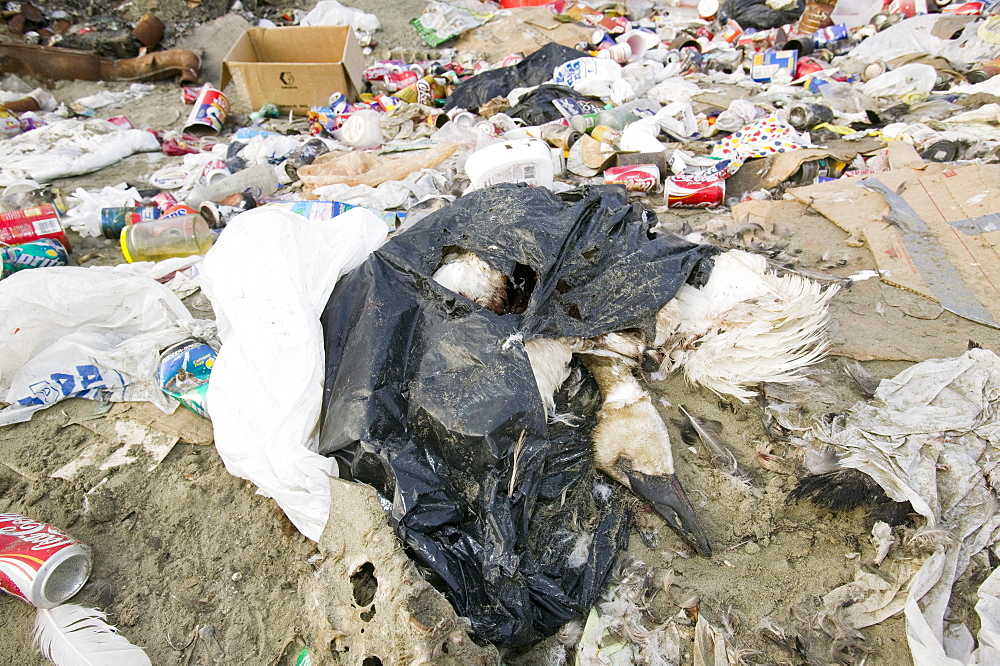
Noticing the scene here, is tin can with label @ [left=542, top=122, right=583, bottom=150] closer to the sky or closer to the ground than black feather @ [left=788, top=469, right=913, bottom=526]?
closer to the sky

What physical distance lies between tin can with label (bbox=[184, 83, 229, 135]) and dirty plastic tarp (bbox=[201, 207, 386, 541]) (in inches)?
126

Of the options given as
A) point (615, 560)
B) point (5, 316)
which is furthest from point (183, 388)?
point (615, 560)

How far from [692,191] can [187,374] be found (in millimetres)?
2355

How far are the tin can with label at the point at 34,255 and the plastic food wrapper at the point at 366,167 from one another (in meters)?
1.24

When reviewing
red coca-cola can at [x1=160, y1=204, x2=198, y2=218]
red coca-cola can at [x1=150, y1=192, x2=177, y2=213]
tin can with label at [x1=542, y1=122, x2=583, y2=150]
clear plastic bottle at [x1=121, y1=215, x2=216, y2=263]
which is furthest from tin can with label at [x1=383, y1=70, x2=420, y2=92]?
clear plastic bottle at [x1=121, y1=215, x2=216, y2=263]

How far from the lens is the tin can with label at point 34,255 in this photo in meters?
2.30

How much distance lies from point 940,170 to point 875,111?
54.3 inches

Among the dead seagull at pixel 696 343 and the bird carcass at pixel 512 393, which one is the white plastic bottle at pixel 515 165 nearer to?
the bird carcass at pixel 512 393

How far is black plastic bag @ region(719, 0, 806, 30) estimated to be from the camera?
5387 millimetres

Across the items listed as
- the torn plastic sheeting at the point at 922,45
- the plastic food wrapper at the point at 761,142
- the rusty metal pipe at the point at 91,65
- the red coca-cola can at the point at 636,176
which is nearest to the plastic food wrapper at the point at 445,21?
the rusty metal pipe at the point at 91,65

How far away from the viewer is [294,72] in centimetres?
445

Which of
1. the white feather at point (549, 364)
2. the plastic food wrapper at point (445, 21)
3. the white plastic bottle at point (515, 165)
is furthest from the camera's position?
the plastic food wrapper at point (445, 21)

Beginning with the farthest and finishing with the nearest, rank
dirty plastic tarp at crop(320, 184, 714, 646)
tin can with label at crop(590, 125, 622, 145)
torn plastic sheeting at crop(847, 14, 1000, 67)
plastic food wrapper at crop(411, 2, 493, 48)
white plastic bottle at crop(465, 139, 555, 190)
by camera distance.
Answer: plastic food wrapper at crop(411, 2, 493, 48) → torn plastic sheeting at crop(847, 14, 1000, 67) → tin can with label at crop(590, 125, 622, 145) → white plastic bottle at crop(465, 139, 555, 190) → dirty plastic tarp at crop(320, 184, 714, 646)

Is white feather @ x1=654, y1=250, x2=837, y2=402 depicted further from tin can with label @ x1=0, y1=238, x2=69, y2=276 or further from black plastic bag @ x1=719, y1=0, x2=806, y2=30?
black plastic bag @ x1=719, y1=0, x2=806, y2=30
